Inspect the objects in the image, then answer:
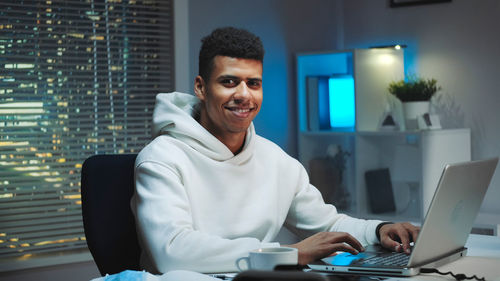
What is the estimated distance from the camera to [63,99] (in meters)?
3.30

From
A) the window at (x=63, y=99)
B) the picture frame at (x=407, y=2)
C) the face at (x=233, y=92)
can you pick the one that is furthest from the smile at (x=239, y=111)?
the picture frame at (x=407, y=2)

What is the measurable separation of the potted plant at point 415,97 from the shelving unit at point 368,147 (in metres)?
0.10

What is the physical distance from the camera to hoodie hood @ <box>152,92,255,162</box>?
6.16 ft

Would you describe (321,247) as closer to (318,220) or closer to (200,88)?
(318,220)

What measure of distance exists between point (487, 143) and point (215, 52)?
227 centimetres

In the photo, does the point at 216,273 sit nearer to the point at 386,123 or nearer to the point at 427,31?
the point at 386,123

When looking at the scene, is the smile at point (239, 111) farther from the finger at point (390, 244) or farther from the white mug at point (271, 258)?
the white mug at point (271, 258)

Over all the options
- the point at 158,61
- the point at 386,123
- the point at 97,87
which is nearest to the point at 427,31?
the point at 386,123

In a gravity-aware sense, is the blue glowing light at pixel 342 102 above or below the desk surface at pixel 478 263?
above

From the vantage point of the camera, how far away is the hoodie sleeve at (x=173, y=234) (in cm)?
157

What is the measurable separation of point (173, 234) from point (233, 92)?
19.2 inches

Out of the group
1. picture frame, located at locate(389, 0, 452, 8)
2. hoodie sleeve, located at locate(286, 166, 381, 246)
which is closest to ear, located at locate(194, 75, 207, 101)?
hoodie sleeve, located at locate(286, 166, 381, 246)

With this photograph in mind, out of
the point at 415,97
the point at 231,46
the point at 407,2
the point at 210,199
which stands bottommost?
the point at 210,199

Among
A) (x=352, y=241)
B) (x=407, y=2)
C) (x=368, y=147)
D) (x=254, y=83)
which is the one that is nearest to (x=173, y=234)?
(x=352, y=241)
